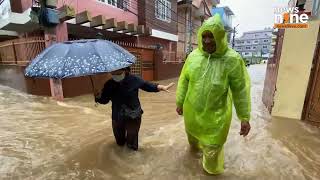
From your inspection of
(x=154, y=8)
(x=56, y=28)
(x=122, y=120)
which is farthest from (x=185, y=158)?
(x=154, y=8)

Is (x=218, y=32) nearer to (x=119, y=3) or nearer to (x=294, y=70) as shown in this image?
(x=294, y=70)

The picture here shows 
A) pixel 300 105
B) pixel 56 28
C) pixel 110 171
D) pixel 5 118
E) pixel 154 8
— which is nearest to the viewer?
pixel 110 171

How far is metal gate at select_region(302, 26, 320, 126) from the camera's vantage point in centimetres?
499

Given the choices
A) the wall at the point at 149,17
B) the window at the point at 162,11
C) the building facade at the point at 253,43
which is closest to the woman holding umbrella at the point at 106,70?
the wall at the point at 149,17

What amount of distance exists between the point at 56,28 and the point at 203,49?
6.13 meters

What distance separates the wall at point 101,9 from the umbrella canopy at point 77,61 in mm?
7363

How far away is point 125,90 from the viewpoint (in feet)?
10.3

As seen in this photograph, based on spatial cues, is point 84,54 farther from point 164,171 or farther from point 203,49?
point 164,171

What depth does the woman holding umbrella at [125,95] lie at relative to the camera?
3.14 metres

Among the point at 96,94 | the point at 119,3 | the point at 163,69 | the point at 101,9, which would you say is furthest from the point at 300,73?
the point at 119,3

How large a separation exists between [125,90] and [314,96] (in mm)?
4294

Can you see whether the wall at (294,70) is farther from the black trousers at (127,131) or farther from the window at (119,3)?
the window at (119,3)

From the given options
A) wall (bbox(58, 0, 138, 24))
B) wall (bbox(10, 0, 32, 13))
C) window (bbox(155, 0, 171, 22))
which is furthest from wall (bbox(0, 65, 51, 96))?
window (bbox(155, 0, 171, 22))

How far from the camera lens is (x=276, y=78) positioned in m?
5.56
